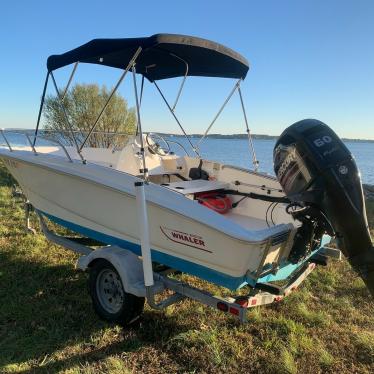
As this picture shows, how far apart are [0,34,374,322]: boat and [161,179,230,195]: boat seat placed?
0.08 ft

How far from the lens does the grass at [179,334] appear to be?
9.32ft

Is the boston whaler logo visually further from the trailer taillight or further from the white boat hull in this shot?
the trailer taillight

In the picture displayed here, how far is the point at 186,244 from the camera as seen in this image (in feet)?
9.63

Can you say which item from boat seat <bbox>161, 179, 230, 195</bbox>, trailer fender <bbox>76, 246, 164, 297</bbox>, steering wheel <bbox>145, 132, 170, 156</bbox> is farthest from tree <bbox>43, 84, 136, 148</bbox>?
trailer fender <bbox>76, 246, 164, 297</bbox>

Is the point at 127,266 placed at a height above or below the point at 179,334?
above

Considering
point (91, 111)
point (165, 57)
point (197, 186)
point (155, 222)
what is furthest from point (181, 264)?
point (91, 111)

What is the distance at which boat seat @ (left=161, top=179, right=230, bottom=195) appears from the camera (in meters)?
4.06

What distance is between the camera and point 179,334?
10.5ft

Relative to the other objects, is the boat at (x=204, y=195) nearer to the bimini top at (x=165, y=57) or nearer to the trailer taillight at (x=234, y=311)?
the bimini top at (x=165, y=57)

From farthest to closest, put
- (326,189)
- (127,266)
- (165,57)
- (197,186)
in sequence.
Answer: (165,57)
(197,186)
(127,266)
(326,189)

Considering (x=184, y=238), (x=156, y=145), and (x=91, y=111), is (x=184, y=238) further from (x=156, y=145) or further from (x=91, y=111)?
(x=91, y=111)

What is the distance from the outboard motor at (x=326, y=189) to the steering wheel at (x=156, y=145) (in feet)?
8.59

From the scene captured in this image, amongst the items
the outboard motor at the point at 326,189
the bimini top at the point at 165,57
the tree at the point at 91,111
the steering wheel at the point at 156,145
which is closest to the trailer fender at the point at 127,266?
the outboard motor at the point at 326,189

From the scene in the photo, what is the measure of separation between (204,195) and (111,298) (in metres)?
1.63
